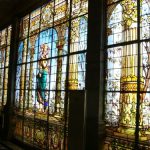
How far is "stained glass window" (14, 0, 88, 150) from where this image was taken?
805 cm

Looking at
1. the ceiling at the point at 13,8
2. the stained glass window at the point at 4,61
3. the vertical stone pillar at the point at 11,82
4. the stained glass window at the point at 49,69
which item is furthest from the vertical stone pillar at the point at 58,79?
the stained glass window at the point at 4,61

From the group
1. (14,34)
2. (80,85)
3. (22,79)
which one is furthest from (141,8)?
(14,34)

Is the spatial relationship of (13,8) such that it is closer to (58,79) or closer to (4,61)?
(4,61)

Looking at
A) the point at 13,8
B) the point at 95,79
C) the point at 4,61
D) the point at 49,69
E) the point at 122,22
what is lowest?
the point at 95,79

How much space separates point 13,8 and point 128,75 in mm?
7534

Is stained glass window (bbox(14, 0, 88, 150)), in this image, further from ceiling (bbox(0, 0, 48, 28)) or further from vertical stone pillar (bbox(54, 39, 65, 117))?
ceiling (bbox(0, 0, 48, 28))

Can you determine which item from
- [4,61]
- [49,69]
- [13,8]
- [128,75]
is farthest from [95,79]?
[4,61]

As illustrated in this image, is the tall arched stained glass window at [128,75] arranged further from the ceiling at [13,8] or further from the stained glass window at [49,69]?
the ceiling at [13,8]

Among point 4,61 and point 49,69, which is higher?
point 4,61

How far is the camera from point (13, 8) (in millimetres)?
12031

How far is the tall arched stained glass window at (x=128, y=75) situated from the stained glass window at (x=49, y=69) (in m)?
1.15

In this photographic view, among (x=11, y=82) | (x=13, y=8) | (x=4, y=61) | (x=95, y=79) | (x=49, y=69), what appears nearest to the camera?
(x=95, y=79)

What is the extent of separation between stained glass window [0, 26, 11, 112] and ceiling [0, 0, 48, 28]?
48cm

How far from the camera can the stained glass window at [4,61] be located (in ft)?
43.2
